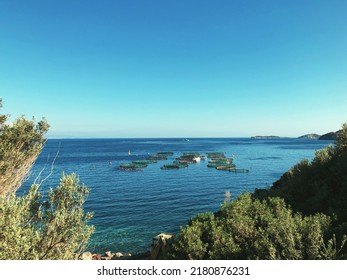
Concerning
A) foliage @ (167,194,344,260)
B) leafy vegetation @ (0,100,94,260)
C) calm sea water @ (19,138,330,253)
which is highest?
leafy vegetation @ (0,100,94,260)

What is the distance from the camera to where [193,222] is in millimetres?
17188

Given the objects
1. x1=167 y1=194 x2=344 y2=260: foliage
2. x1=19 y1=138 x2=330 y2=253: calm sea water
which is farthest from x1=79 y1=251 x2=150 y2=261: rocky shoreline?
x1=167 y1=194 x2=344 y2=260: foliage

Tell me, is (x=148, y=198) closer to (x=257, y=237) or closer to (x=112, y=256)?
(x=112, y=256)

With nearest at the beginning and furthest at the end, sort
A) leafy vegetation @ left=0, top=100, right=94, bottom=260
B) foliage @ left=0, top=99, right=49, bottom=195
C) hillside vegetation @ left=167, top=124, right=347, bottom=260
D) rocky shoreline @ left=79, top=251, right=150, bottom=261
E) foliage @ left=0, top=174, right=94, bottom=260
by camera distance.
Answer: foliage @ left=0, top=174, right=94, bottom=260, leafy vegetation @ left=0, top=100, right=94, bottom=260, hillside vegetation @ left=167, top=124, right=347, bottom=260, foliage @ left=0, top=99, right=49, bottom=195, rocky shoreline @ left=79, top=251, right=150, bottom=261

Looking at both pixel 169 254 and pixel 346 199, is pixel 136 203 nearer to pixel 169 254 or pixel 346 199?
pixel 169 254

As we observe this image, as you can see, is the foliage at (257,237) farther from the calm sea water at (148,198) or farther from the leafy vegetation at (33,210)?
the calm sea water at (148,198)

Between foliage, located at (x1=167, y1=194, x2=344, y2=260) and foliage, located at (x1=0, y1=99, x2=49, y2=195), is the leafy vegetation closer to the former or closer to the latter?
foliage, located at (x1=0, y1=99, x2=49, y2=195)

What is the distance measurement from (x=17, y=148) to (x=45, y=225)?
7365 millimetres

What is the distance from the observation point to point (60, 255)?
1116cm

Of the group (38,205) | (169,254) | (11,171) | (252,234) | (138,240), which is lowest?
(138,240)

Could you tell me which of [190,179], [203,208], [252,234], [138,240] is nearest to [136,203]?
[203,208]

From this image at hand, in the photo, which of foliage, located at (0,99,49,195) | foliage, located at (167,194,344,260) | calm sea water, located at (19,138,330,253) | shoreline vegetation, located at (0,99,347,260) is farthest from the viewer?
calm sea water, located at (19,138,330,253)

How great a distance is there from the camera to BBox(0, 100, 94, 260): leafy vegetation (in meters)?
9.30

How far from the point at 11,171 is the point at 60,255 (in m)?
8.53
